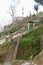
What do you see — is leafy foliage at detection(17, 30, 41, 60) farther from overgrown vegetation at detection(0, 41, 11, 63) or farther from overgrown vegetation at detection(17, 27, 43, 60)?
overgrown vegetation at detection(0, 41, 11, 63)

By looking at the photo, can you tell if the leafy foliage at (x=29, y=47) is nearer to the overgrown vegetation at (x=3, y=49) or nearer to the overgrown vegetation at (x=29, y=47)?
the overgrown vegetation at (x=29, y=47)

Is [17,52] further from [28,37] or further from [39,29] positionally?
[39,29]

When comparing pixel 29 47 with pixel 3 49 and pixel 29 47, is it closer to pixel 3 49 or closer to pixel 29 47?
pixel 29 47

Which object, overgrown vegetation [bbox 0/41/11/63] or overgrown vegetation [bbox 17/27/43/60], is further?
overgrown vegetation [bbox 17/27/43/60]

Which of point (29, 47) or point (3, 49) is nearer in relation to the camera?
point (29, 47)

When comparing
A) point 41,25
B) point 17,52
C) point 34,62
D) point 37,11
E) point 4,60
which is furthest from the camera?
point 37,11

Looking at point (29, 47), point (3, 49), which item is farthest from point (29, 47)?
point (3, 49)

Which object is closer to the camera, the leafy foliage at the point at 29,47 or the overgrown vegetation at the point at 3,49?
the overgrown vegetation at the point at 3,49

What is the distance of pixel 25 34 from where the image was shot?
605 inches

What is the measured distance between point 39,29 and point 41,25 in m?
1.20

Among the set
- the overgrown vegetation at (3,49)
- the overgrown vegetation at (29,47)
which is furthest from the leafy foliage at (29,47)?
the overgrown vegetation at (3,49)

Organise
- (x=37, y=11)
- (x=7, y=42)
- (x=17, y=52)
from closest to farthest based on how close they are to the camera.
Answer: (x=17, y=52) < (x=7, y=42) < (x=37, y=11)

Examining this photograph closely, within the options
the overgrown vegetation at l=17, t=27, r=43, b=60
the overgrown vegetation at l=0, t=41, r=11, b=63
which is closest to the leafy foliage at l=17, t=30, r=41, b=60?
the overgrown vegetation at l=17, t=27, r=43, b=60

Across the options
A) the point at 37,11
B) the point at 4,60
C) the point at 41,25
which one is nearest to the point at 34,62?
the point at 4,60
